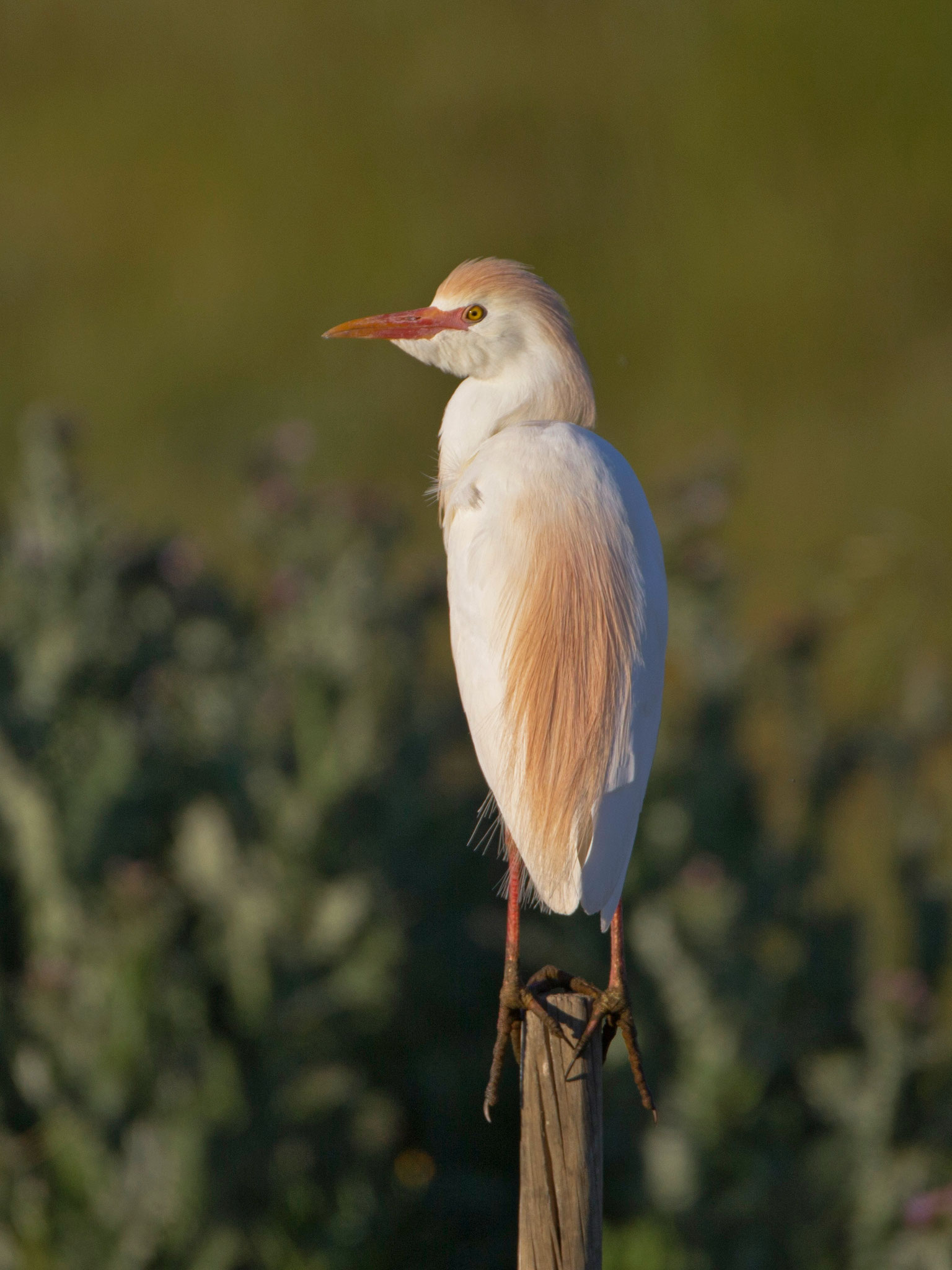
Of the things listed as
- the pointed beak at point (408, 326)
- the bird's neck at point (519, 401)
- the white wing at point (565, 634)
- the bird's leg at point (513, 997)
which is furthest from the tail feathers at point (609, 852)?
the pointed beak at point (408, 326)

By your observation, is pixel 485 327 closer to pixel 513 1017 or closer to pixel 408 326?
pixel 408 326

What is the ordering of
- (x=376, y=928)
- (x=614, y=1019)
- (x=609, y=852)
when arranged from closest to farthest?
(x=609, y=852), (x=614, y=1019), (x=376, y=928)

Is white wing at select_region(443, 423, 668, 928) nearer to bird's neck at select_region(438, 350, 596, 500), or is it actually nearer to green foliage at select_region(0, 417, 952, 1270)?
bird's neck at select_region(438, 350, 596, 500)

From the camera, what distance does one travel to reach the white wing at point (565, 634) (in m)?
1.32

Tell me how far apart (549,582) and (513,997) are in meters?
0.43

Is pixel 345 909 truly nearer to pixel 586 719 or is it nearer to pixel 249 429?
pixel 586 719

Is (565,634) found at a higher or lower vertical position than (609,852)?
higher

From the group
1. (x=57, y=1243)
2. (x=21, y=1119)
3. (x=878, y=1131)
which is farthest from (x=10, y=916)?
(x=878, y=1131)

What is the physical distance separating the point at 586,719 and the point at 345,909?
1.51 m

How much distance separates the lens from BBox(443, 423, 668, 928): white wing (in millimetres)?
1324

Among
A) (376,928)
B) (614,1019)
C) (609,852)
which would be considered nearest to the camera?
(609,852)

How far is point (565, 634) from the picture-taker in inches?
53.5

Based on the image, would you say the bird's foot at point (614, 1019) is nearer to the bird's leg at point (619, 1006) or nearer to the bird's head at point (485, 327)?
the bird's leg at point (619, 1006)

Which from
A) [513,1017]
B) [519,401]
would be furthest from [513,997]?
[519,401]
